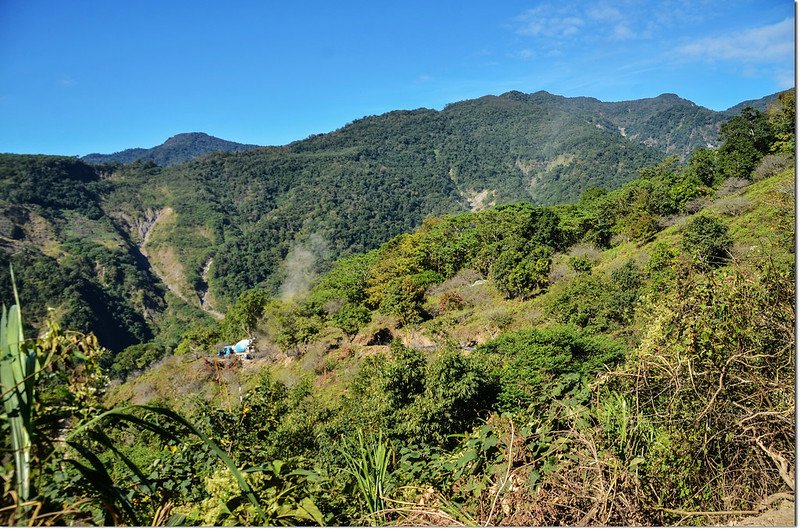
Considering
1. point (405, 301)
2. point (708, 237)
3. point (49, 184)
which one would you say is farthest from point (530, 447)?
point (49, 184)

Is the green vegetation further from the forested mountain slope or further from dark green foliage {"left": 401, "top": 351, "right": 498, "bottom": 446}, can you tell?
the forested mountain slope

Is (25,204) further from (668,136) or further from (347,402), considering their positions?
(668,136)

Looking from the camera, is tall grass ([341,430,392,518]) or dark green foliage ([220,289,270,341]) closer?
tall grass ([341,430,392,518])

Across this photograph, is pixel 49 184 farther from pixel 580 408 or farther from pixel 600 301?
pixel 580 408

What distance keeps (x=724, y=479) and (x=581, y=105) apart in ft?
696

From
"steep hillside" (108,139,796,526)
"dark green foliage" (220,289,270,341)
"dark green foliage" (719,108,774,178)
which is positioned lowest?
"dark green foliage" (220,289,270,341)

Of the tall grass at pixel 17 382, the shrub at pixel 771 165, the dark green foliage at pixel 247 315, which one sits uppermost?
the shrub at pixel 771 165

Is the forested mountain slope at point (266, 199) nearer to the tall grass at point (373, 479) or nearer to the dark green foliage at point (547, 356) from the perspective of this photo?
the dark green foliage at point (547, 356)

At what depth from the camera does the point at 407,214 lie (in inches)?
4126

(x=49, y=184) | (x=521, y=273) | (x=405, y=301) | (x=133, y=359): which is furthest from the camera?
(x=49, y=184)

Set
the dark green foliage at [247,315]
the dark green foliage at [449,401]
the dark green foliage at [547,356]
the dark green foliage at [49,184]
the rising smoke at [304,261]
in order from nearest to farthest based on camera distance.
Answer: the dark green foliage at [449,401] < the dark green foliage at [547,356] < the dark green foliage at [247,315] < the rising smoke at [304,261] < the dark green foliage at [49,184]

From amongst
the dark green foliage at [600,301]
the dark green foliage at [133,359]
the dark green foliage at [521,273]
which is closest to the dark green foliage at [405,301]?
the dark green foliage at [521,273]

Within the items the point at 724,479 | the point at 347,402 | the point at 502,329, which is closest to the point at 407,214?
the point at 502,329

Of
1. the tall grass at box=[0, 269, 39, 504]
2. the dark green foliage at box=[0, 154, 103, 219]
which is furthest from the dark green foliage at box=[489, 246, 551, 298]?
the dark green foliage at box=[0, 154, 103, 219]
